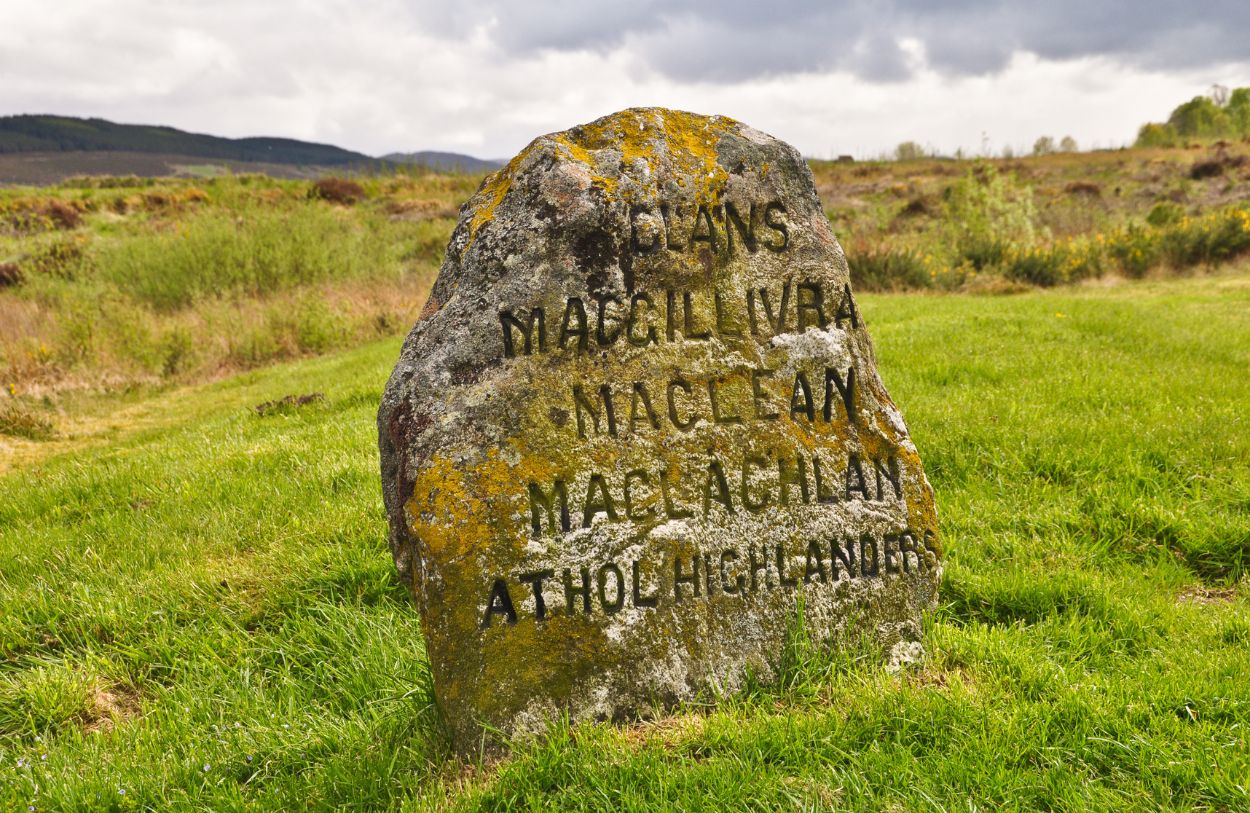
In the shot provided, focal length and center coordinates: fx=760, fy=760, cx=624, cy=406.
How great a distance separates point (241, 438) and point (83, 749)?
434cm

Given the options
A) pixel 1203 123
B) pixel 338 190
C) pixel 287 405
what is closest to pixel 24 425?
pixel 287 405

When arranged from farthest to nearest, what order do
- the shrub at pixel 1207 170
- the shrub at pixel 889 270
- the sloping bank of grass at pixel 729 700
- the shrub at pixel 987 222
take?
1. the shrub at pixel 1207 170
2. the shrub at pixel 987 222
3. the shrub at pixel 889 270
4. the sloping bank of grass at pixel 729 700

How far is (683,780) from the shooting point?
2600 mm

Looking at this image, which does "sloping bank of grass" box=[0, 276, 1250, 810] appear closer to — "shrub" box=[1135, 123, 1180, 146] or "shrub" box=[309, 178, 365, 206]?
"shrub" box=[309, 178, 365, 206]

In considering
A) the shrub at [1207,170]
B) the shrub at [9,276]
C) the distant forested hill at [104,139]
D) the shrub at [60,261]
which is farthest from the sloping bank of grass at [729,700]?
the distant forested hill at [104,139]

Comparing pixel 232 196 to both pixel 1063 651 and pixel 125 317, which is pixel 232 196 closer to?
pixel 125 317

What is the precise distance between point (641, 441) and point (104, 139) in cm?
14831

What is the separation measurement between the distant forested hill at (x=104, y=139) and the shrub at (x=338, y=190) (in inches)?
3349

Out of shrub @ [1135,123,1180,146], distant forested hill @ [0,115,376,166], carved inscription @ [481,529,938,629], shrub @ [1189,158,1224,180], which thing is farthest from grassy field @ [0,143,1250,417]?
distant forested hill @ [0,115,376,166]

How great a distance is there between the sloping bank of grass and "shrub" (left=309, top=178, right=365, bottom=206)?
28859 mm

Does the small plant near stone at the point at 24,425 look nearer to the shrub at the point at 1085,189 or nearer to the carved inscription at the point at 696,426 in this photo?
the carved inscription at the point at 696,426

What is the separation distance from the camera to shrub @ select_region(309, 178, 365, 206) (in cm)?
3247

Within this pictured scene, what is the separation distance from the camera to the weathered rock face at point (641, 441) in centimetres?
284

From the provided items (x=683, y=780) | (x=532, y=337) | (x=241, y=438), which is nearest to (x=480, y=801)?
(x=683, y=780)
